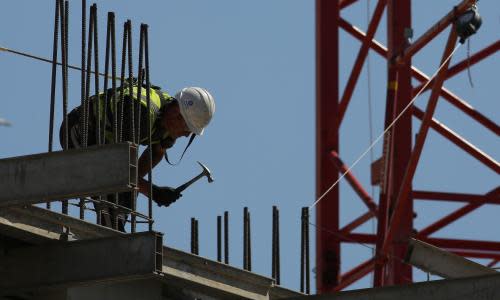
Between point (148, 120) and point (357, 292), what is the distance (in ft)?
7.58

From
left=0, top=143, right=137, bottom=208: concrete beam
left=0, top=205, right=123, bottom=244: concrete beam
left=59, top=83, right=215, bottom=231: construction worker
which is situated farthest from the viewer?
left=59, top=83, right=215, bottom=231: construction worker

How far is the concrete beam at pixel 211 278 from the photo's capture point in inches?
544

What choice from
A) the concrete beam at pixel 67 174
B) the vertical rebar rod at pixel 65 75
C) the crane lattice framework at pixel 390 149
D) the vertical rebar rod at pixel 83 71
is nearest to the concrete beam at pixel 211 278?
the vertical rebar rod at pixel 83 71

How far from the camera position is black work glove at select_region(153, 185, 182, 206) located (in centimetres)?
1669

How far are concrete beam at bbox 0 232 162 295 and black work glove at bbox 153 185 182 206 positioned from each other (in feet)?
10.9

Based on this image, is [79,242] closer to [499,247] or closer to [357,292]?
[357,292]

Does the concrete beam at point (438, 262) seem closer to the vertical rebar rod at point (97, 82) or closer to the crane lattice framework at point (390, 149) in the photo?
the vertical rebar rod at point (97, 82)

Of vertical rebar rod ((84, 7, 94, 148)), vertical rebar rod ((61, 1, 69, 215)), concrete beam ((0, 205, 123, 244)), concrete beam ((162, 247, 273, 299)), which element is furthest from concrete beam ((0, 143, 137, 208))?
vertical rebar rod ((61, 1, 69, 215))

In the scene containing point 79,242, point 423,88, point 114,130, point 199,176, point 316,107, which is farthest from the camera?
point 316,107

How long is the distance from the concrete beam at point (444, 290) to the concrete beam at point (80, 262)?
180 centimetres

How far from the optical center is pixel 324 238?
25688 mm

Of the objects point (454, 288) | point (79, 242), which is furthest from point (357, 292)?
point (79, 242)

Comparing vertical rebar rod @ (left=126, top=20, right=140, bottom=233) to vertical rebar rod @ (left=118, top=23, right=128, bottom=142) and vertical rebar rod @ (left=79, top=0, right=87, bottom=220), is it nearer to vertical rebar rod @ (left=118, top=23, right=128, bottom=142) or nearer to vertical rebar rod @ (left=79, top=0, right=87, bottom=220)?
vertical rebar rod @ (left=118, top=23, right=128, bottom=142)

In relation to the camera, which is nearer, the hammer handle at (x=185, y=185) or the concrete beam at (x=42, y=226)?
the concrete beam at (x=42, y=226)
